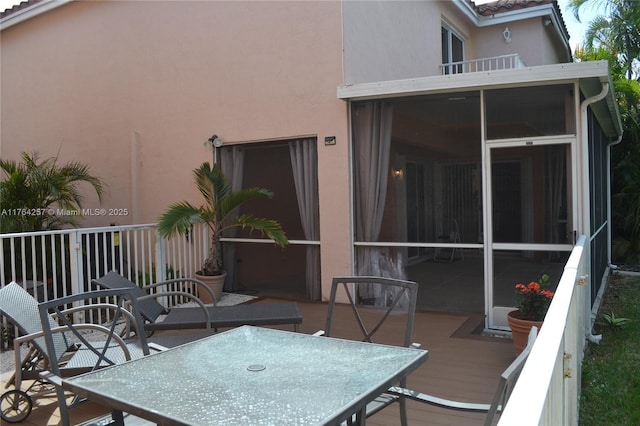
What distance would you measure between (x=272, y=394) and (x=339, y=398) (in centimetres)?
29

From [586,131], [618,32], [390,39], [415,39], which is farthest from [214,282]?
[618,32]

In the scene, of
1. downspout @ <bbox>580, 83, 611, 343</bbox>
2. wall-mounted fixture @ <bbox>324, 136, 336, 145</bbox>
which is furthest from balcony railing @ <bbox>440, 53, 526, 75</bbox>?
downspout @ <bbox>580, 83, 611, 343</bbox>

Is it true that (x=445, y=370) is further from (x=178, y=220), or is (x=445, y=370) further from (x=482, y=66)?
(x=482, y=66)

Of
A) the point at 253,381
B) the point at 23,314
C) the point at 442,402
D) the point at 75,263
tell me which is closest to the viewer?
the point at 253,381

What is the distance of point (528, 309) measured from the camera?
15.7ft

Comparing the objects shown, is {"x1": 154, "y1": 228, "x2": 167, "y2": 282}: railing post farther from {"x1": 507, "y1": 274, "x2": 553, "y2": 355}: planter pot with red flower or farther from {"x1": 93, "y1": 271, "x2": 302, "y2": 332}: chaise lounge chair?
{"x1": 507, "y1": 274, "x2": 553, "y2": 355}: planter pot with red flower

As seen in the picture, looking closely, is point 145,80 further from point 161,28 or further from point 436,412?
point 436,412

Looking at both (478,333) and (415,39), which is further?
(415,39)

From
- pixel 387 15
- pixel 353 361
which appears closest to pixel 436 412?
pixel 353 361

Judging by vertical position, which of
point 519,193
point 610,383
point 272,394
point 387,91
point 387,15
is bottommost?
point 610,383

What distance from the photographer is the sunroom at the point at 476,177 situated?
5539 millimetres

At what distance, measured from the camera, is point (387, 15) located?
8406mm

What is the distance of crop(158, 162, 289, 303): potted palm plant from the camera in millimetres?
6988

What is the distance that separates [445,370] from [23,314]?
3395 mm
